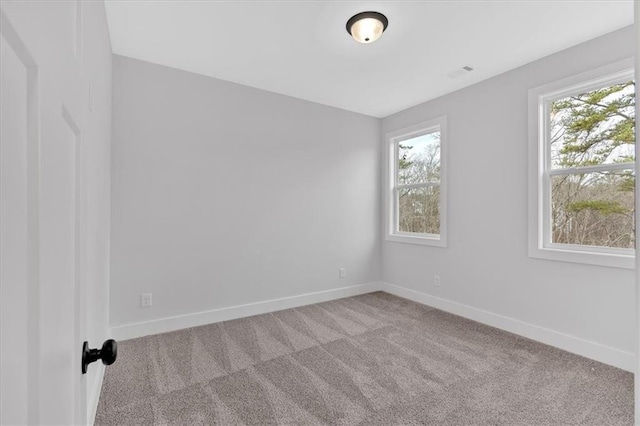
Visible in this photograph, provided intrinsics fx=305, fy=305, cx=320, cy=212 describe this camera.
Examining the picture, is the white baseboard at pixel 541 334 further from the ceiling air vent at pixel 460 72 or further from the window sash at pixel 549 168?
the ceiling air vent at pixel 460 72

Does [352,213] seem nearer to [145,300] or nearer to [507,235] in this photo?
[507,235]

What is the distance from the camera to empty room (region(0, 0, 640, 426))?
1.97m

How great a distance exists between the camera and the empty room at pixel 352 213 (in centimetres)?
197

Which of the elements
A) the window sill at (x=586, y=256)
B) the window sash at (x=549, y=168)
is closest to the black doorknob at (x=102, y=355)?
the window sill at (x=586, y=256)

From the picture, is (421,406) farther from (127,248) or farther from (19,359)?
(127,248)

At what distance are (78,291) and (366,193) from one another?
153 inches

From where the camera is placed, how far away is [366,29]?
2230 mm

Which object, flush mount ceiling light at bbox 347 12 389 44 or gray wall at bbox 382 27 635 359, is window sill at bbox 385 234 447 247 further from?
flush mount ceiling light at bbox 347 12 389 44

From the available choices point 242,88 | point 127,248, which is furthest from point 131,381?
point 242,88

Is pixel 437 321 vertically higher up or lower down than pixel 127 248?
lower down

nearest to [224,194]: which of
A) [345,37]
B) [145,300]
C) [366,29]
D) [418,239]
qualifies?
[145,300]

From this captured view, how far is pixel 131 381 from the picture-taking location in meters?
2.09

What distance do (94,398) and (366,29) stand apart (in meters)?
2.95

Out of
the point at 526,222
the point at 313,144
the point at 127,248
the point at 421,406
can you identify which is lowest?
the point at 421,406
